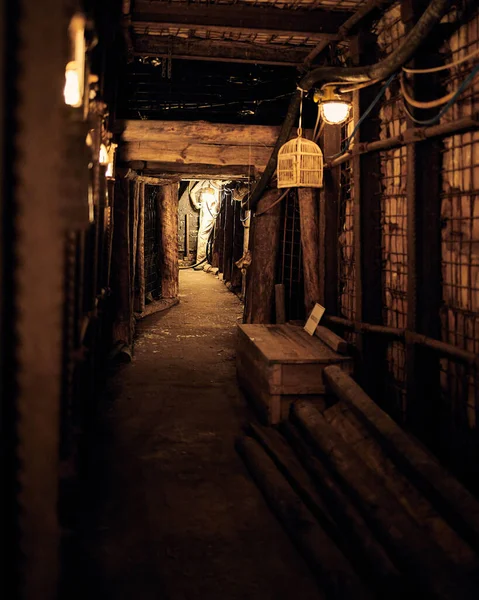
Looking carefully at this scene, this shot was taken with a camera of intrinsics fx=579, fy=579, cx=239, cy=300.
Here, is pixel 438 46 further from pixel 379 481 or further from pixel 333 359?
pixel 379 481

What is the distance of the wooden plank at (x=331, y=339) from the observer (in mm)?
7565

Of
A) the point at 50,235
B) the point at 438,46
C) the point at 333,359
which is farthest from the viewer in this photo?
the point at 333,359

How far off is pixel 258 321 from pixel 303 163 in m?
3.28

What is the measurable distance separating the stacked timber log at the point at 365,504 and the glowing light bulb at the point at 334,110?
3.45m

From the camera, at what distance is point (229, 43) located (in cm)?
892

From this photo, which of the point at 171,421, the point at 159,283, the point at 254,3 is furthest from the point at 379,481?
the point at 159,283

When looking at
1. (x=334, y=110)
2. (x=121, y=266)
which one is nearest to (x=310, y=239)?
(x=334, y=110)

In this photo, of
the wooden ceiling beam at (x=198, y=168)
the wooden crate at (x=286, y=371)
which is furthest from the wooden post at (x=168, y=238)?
the wooden crate at (x=286, y=371)

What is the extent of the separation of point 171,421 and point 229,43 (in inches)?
227

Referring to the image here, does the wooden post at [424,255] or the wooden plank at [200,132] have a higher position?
the wooden plank at [200,132]

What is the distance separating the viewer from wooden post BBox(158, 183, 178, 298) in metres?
17.6

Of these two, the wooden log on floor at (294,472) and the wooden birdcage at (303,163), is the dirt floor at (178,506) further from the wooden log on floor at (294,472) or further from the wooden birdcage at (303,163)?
the wooden birdcage at (303,163)

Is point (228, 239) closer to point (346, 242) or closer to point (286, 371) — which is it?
point (346, 242)

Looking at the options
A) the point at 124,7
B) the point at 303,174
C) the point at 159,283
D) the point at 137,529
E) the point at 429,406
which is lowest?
the point at 137,529
